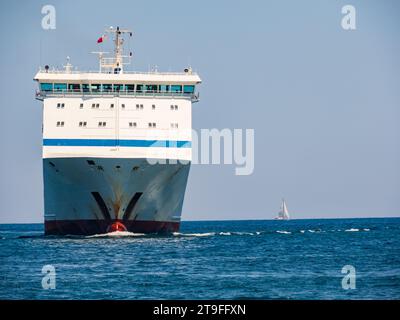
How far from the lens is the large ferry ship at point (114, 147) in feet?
210

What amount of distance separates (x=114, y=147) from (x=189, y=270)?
2182cm

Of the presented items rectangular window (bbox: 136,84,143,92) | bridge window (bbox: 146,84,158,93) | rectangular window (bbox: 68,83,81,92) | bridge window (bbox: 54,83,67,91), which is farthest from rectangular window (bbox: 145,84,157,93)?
bridge window (bbox: 54,83,67,91)

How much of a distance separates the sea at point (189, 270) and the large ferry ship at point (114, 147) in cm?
250

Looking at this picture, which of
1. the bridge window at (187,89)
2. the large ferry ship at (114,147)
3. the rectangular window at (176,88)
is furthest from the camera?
the bridge window at (187,89)

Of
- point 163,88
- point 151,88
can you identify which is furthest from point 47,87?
point 163,88

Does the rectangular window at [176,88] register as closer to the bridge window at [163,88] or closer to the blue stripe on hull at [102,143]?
the bridge window at [163,88]

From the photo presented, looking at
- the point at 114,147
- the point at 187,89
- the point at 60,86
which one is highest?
the point at 60,86

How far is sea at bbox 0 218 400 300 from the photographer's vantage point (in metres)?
36.3

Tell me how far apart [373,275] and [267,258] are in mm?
9555

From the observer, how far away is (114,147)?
64.6 metres

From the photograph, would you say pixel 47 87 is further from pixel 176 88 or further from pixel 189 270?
pixel 189 270

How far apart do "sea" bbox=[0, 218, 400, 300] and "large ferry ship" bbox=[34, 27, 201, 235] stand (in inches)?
98.6

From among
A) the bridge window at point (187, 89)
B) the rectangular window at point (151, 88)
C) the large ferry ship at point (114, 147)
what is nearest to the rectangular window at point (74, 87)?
the large ferry ship at point (114, 147)
